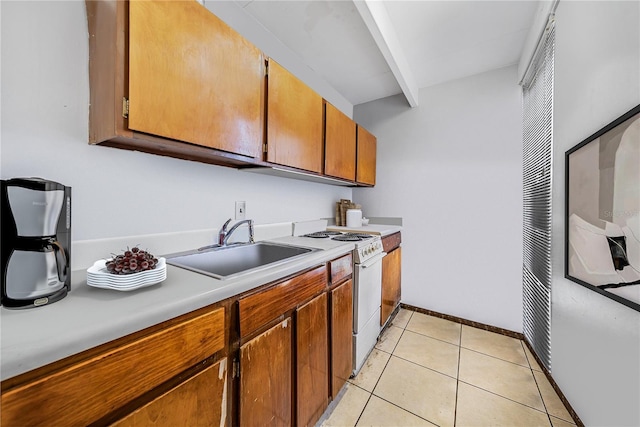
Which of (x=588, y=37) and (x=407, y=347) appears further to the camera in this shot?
(x=407, y=347)

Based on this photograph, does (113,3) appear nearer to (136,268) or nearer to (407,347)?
(136,268)

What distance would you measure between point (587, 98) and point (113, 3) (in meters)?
2.19

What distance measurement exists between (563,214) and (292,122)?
1.79 m

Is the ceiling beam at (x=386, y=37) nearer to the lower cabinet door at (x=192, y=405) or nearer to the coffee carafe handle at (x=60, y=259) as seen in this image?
the coffee carafe handle at (x=60, y=259)

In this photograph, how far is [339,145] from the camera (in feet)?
7.07

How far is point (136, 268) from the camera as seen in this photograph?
76cm

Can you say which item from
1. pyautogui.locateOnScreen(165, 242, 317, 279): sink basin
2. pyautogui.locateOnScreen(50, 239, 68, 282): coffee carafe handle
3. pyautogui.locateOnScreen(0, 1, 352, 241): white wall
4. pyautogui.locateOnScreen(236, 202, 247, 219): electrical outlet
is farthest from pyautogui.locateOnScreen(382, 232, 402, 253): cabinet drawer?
pyautogui.locateOnScreen(50, 239, 68, 282): coffee carafe handle

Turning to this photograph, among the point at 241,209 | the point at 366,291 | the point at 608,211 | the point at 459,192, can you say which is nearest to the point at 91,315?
the point at 241,209

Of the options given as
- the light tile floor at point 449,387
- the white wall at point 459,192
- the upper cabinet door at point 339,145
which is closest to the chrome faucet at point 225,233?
the upper cabinet door at point 339,145

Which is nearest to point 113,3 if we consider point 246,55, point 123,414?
point 246,55

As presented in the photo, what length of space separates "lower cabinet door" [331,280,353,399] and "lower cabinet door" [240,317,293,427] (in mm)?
389

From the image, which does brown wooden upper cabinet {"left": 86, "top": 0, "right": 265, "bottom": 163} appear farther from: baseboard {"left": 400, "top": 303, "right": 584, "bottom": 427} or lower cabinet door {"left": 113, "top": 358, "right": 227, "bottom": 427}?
baseboard {"left": 400, "top": 303, "right": 584, "bottom": 427}

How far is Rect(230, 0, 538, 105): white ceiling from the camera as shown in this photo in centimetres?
167

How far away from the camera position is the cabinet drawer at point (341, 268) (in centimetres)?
144
